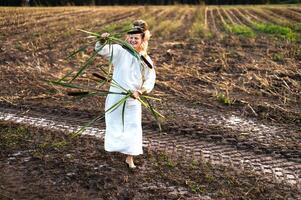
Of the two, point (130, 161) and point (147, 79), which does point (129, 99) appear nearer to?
point (147, 79)

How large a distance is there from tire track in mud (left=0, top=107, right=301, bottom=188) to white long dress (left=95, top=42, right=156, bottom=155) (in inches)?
30.9

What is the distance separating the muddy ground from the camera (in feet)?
14.1

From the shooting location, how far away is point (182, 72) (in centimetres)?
893

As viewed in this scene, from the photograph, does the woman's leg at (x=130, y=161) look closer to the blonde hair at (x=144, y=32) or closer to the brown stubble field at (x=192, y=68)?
the blonde hair at (x=144, y=32)

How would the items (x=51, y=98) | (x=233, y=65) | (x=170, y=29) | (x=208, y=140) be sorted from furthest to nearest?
(x=170, y=29), (x=233, y=65), (x=51, y=98), (x=208, y=140)

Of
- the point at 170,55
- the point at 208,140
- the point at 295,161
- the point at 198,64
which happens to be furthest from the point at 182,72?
the point at 295,161

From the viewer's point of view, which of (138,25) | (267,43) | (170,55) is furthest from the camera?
(267,43)

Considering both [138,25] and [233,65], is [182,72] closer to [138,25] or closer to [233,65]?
[233,65]

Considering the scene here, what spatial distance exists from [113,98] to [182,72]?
446 cm

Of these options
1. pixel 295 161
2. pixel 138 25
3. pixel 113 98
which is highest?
pixel 138 25

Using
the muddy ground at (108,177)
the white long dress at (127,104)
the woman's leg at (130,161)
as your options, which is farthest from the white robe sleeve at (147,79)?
Answer: the muddy ground at (108,177)

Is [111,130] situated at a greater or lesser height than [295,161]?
greater

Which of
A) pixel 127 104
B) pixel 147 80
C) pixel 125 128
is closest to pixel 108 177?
pixel 125 128

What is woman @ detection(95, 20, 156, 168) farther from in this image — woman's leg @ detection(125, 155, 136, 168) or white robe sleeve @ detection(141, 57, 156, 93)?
woman's leg @ detection(125, 155, 136, 168)
